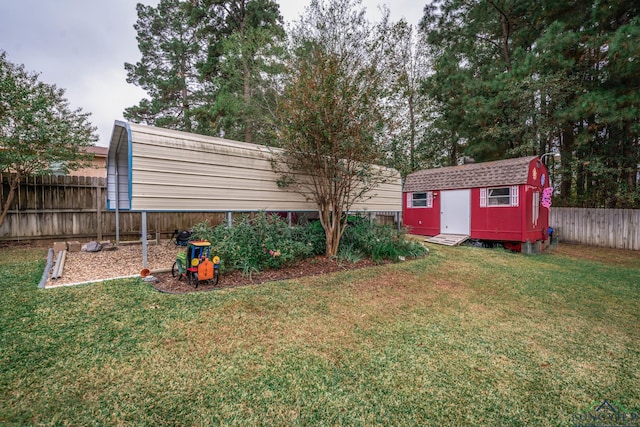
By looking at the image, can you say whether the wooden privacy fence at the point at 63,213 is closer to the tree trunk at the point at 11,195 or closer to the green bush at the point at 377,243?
the tree trunk at the point at 11,195

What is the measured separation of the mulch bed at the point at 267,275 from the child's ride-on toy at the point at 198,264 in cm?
13

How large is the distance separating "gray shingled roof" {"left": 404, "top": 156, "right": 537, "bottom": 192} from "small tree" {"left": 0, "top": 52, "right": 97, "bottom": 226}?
11843 millimetres

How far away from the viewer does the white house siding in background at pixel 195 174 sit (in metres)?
4.66

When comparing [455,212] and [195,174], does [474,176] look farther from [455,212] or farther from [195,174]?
[195,174]

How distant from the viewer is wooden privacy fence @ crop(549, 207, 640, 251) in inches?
393

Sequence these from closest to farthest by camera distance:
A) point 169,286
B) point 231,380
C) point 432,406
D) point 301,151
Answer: point 432,406 < point 231,380 < point 169,286 < point 301,151

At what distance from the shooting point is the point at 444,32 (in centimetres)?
1501

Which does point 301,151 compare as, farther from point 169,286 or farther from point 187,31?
point 187,31

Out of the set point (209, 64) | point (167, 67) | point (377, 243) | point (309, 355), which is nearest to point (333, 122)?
point (377, 243)

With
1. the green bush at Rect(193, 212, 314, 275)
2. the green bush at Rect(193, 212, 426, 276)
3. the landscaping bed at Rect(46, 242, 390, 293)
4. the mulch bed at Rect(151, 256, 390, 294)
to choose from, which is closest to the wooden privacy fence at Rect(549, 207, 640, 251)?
the green bush at Rect(193, 212, 426, 276)

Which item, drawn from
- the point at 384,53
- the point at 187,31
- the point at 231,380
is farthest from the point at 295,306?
the point at 187,31

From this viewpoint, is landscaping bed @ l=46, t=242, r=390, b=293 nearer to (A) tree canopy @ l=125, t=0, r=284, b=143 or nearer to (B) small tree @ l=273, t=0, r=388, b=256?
(B) small tree @ l=273, t=0, r=388, b=256

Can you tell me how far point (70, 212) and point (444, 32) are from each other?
59.5ft

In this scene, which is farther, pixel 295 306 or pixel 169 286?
pixel 169 286
